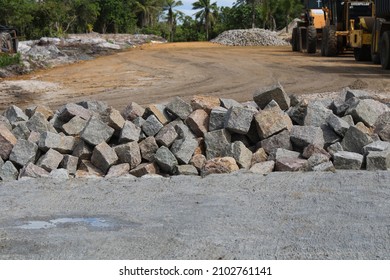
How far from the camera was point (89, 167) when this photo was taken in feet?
29.1

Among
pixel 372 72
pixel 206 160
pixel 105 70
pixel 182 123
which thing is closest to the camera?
pixel 206 160

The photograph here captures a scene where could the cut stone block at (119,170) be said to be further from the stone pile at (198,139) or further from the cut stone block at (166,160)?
the cut stone block at (166,160)

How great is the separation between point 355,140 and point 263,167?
1373 mm

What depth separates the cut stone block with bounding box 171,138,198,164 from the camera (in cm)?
858

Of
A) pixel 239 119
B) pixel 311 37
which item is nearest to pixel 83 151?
pixel 239 119

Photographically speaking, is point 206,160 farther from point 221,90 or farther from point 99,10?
point 99,10

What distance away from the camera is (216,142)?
8703 mm

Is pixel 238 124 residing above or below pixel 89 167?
above

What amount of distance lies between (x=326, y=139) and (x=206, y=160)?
1728mm

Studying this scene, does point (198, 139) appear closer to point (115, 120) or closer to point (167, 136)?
point (167, 136)

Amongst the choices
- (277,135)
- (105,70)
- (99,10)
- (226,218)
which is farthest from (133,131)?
(99,10)

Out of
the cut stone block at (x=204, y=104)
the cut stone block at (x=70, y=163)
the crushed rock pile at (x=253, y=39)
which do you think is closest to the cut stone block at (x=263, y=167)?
the cut stone block at (x=204, y=104)

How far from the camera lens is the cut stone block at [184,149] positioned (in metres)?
8.58

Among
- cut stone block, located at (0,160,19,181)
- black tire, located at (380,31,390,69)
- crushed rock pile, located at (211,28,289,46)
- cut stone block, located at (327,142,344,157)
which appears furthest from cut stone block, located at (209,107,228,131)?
crushed rock pile, located at (211,28,289,46)
